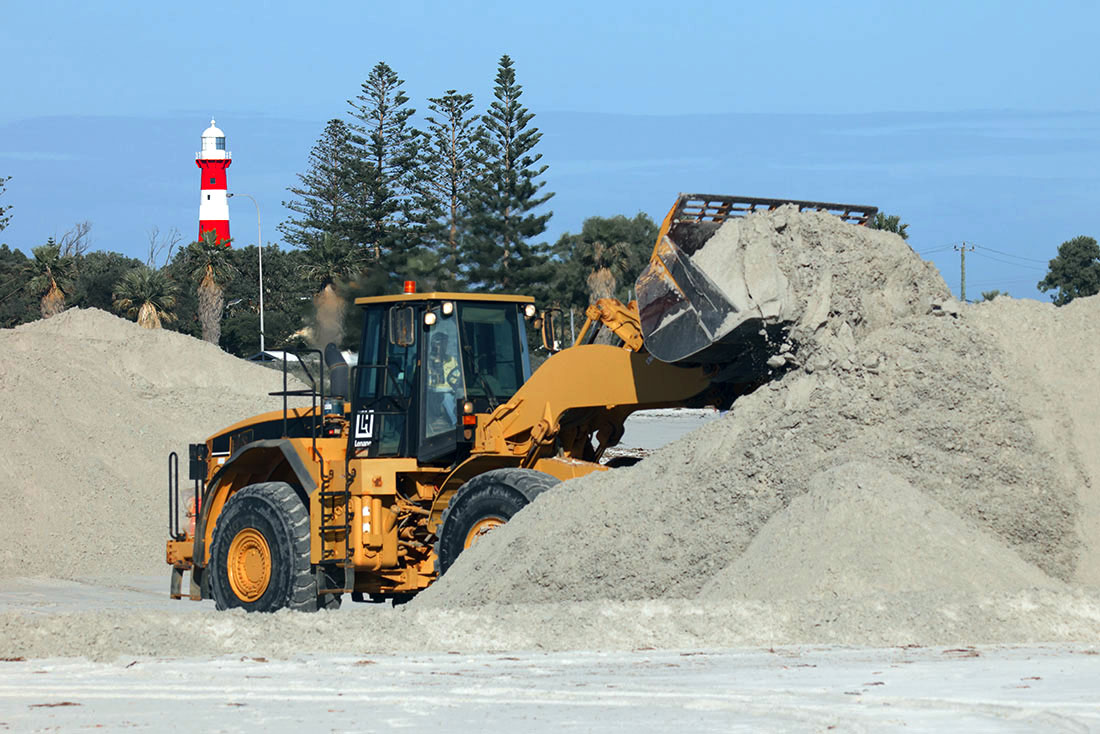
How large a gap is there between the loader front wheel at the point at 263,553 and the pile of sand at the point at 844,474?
1891mm

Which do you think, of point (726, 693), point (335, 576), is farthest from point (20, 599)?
point (726, 693)

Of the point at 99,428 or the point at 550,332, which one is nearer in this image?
the point at 550,332

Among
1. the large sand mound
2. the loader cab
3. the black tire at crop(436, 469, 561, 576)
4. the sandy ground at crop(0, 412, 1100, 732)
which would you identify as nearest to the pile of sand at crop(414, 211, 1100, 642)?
the large sand mound

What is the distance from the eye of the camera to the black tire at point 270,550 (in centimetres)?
1170

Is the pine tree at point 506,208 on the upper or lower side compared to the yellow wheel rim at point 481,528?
upper

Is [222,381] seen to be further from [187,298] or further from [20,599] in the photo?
[187,298]

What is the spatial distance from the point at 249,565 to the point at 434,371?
8.05ft

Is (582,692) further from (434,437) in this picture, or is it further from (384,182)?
(384,182)

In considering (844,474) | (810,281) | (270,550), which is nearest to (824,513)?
(844,474)

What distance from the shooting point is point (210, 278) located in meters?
54.6

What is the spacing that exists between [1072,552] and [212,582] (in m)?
7.08

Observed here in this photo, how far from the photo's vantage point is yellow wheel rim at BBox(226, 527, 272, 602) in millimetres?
12080

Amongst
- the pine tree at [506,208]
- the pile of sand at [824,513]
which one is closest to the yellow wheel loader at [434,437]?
the pile of sand at [824,513]

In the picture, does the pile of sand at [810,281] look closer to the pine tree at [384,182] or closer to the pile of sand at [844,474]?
the pile of sand at [844,474]
